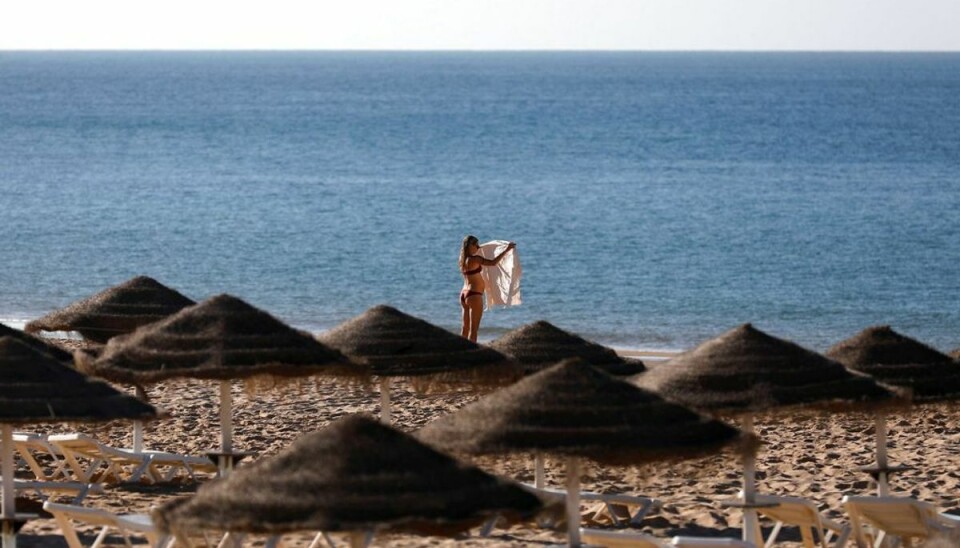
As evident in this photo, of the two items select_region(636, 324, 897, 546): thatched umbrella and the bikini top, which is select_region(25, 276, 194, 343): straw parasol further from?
select_region(636, 324, 897, 546): thatched umbrella

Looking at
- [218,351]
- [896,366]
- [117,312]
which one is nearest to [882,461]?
[896,366]

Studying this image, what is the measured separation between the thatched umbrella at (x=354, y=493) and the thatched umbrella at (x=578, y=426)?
1.00 m

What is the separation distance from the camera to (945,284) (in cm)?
3475

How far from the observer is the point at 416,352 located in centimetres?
1126

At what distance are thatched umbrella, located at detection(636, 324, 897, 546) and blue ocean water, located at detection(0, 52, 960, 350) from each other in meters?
16.3

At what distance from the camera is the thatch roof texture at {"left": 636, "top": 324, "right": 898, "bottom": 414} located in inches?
363

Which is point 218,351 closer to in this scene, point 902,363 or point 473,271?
point 902,363

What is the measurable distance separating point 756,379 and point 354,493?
3.50 metres

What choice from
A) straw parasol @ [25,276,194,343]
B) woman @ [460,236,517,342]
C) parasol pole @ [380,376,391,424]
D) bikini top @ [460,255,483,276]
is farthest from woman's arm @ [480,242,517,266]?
parasol pole @ [380,376,391,424]

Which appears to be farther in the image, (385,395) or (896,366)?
(385,395)

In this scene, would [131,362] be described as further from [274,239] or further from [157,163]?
[157,163]

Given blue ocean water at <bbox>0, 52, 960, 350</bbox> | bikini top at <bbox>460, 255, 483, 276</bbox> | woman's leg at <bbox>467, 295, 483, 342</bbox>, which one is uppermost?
bikini top at <bbox>460, 255, 483, 276</bbox>

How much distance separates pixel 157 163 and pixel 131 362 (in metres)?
58.2

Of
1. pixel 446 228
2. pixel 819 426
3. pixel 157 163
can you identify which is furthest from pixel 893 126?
pixel 819 426
